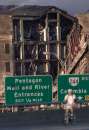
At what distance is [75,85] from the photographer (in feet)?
94.6

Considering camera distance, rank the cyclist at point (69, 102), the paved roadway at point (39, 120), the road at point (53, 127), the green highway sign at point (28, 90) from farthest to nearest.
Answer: the green highway sign at point (28, 90) → the paved roadway at point (39, 120) → the cyclist at point (69, 102) → the road at point (53, 127)

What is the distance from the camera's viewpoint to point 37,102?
28.3 metres

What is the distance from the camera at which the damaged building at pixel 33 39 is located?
4384cm

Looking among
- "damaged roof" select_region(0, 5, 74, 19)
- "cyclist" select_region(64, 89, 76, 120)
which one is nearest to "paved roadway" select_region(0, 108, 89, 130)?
"cyclist" select_region(64, 89, 76, 120)

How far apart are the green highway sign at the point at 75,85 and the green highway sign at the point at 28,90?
0.56m

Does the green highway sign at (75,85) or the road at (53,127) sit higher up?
the green highway sign at (75,85)

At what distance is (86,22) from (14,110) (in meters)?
18.8

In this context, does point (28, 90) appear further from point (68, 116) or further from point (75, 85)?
point (68, 116)

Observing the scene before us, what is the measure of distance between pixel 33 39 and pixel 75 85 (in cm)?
1606

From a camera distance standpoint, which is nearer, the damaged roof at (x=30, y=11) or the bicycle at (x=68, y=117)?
the bicycle at (x=68, y=117)

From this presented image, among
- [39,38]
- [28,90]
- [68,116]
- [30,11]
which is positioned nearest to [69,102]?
[68,116]

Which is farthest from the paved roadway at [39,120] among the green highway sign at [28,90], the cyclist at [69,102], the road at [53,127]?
the green highway sign at [28,90]

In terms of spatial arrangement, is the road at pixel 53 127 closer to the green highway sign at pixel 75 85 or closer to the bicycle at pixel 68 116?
the bicycle at pixel 68 116

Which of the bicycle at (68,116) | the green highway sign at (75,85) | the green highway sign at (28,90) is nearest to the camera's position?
the bicycle at (68,116)
